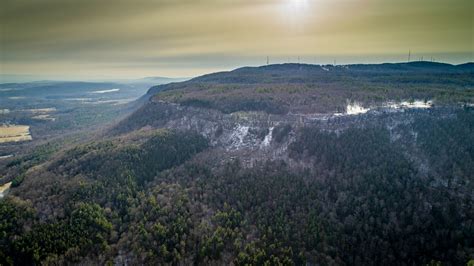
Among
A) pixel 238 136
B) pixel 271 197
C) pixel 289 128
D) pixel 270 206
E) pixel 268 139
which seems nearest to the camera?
pixel 270 206

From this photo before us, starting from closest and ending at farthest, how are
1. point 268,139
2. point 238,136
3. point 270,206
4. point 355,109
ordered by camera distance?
point 270,206 < point 268,139 < point 355,109 < point 238,136

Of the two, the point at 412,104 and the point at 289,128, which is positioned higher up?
the point at 412,104

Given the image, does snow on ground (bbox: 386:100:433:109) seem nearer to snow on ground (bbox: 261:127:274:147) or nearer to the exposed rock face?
the exposed rock face

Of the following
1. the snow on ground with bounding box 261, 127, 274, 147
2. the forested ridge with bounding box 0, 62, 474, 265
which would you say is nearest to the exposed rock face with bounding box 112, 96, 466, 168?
the snow on ground with bounding box 261, 127, 274, 147

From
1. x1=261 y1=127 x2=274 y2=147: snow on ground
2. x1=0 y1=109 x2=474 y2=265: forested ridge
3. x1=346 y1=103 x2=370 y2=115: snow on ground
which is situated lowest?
x1=0 y1=109 x2=474 y2=265: forested ridge

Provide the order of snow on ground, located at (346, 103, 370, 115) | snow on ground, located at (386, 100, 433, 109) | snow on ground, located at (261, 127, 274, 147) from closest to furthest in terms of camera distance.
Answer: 1. snow on ground, located at (261, 127, 274, 147)
2. snow on ground, located at (346, 103, 370, 115)
3. snow on ground, located at (386, 100, 433, 109)

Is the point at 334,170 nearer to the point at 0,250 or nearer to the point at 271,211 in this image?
the point at 271,211

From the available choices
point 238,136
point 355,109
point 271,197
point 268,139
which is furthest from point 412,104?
point 271,197

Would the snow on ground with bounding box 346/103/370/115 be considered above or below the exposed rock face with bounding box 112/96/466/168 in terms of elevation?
above

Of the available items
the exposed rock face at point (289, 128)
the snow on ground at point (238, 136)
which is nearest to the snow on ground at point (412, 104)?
the exposed rock face at point (289, 128)

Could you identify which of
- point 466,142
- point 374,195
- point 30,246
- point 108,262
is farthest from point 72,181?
point 466,142

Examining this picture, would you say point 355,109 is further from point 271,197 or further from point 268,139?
point 271,197

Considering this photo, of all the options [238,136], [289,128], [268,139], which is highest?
[289,128]
